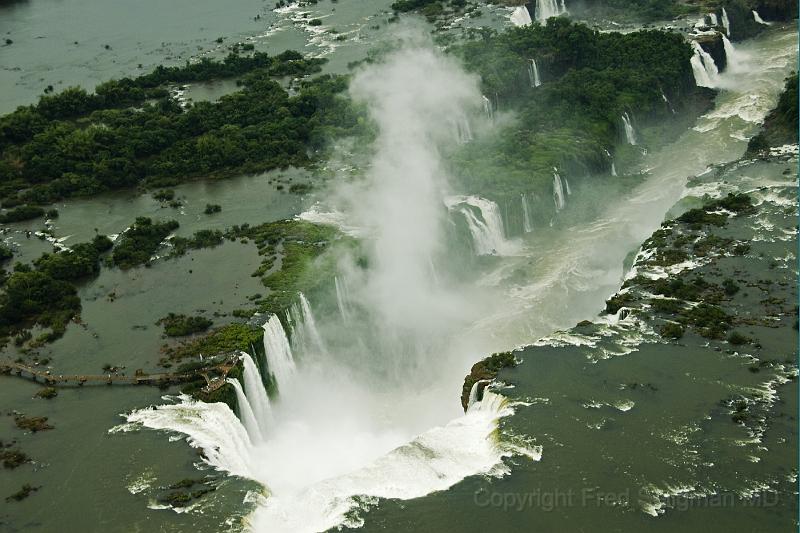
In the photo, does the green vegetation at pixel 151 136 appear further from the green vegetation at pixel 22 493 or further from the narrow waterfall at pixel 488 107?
the green vegetation at pixel 22 493

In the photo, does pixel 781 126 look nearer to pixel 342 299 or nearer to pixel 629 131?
pixel 629 131

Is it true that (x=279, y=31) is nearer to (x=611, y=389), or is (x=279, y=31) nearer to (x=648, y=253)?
(x=648, y=253)

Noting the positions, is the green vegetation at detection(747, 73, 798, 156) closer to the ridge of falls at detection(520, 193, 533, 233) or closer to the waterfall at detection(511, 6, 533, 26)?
the ridge of falls at detection(520, 193, 533, 233)

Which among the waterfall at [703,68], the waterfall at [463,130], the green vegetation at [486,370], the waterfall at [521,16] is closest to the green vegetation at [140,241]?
the green vegetation at [486,370]

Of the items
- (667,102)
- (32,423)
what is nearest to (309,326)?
(32,423)

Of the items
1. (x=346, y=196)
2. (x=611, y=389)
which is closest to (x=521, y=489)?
(x=611, y=389)

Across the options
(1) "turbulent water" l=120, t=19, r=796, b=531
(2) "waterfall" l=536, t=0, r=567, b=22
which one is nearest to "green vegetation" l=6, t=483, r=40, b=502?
(1) "turbulent water" l=120, t=19, r=796, b=531
